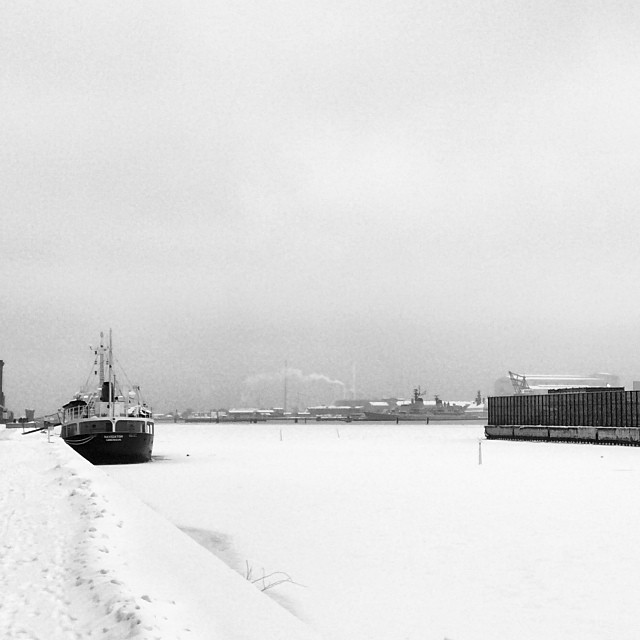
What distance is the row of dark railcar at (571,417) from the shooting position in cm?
6481

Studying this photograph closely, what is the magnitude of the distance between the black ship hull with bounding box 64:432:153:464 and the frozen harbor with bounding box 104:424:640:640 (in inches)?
583

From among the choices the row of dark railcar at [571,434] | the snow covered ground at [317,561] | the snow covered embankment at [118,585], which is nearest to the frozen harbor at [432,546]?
the snow covered ground at [317,561]

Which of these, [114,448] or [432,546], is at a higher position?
[432,546]

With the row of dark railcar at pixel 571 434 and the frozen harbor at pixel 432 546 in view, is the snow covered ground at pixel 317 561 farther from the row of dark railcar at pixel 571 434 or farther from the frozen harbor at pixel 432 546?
the row of dark railcar at pixel 571 434

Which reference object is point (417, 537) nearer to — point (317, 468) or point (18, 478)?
point (18, 478)

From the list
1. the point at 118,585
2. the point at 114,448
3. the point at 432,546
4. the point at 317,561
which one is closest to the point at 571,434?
the point at 114,448

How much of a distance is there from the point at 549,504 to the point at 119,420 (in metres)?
34.9

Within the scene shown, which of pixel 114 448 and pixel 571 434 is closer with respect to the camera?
pixel 114 448

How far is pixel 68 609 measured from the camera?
8.48 metres

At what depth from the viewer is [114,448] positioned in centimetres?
4953

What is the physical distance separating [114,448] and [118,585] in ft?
139

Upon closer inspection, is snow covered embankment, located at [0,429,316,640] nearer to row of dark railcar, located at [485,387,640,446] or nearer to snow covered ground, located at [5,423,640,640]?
snow covered ground, located at [5,423,640,640]

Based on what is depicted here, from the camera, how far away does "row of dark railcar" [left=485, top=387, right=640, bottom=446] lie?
6481 centimetres

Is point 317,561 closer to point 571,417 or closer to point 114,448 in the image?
point 114,448
